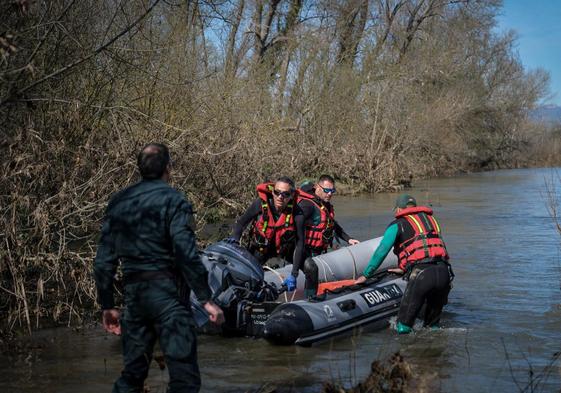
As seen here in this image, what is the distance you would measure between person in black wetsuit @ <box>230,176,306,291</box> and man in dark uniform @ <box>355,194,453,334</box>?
1.27 m

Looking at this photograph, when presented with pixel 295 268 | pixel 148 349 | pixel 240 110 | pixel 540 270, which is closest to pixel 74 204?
pixel 295 268

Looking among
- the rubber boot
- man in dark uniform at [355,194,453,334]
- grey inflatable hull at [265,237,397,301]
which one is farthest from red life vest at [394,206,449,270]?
grey inflatable hull at [265,237,397,301]

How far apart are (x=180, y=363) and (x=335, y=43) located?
24.4m

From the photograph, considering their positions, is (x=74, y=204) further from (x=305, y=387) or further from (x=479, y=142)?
(x=479, y=142)

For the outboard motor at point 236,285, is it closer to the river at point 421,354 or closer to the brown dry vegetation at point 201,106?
the river at point 421,354

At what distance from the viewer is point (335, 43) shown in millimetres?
27766

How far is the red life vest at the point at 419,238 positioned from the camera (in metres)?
7.26

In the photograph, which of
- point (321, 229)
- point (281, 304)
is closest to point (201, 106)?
point (321, 229)

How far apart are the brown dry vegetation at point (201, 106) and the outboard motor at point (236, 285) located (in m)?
1.30

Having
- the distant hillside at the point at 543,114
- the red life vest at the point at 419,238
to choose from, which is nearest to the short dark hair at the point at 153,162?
the red life vest at the point at 419,238

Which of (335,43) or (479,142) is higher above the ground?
(335,43)

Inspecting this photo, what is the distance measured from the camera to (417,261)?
7.25 meters

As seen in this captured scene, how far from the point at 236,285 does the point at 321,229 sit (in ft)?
6.19

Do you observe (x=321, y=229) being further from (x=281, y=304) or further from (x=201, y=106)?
(x=201, y=106)
